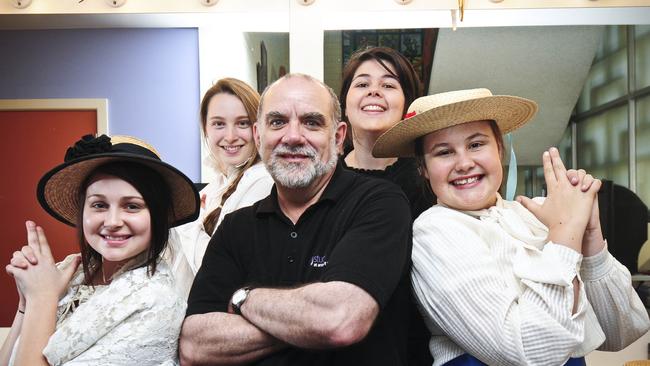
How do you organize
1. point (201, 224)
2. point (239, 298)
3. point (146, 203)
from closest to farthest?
point (239, 298), point (146, 203), point (201, 224)

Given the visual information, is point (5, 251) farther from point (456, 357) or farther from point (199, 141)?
point (456, 357)

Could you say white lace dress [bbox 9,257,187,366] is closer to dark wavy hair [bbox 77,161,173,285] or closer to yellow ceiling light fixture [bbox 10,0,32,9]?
dark wavy hair [bbox 77,161,173,285]

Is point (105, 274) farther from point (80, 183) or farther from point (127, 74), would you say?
point (127, 74)

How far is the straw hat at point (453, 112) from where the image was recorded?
1.96 meters

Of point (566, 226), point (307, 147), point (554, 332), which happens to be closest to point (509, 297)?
point (554, 332)

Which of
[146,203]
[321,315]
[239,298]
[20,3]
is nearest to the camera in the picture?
[321,315]

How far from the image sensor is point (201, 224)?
2.68 m

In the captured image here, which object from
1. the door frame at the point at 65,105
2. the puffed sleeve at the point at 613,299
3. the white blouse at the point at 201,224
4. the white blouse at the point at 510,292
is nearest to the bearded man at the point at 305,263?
the white blouse at the point at 510,292

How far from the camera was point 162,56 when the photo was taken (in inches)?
177

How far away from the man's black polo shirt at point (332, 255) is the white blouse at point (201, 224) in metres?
0.33

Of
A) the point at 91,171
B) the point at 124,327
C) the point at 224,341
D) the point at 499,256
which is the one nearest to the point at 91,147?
the point at 91,171

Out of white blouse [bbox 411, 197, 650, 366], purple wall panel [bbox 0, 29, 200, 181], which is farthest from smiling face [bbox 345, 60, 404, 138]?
purple wall panel [bbox 0, 29, 200, 181]

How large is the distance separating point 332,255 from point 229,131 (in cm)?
118

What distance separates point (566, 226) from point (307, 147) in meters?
0.76
